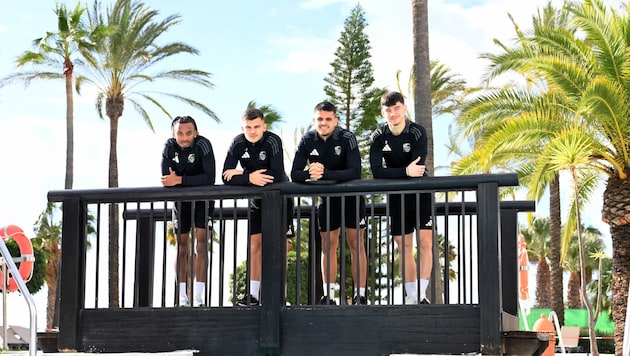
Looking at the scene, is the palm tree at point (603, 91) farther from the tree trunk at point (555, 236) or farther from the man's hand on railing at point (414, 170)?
the man's hand on railing at point (414, 170)

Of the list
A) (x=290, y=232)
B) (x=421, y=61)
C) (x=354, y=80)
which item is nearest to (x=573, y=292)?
(x=354, y=80)

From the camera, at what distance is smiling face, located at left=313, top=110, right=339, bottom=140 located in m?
7.10

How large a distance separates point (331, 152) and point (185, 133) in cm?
124

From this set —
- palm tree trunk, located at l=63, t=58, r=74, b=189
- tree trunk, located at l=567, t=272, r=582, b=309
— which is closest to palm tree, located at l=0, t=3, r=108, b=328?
palm tree trunk, located at l=63, t=58, r=74, b=189

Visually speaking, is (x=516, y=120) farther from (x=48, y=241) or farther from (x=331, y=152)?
(x=48, y=241)

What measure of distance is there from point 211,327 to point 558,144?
540 inches

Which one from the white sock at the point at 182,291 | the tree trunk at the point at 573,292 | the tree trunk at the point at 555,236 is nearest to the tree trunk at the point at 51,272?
the tree trunk at the point at 555,236

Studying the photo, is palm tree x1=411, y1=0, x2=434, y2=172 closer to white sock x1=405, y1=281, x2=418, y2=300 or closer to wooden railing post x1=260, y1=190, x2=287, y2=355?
white sock x1=405, y1=281, x2=418, y2=300

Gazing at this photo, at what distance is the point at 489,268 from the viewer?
6.38 m

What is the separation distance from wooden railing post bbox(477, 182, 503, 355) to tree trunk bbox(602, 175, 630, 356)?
1568cm

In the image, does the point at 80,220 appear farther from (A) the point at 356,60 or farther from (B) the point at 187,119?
(A) the point at 356,60

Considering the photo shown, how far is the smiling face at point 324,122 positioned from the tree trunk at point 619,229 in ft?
50.9

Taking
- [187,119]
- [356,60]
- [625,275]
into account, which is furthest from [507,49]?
[356,60]

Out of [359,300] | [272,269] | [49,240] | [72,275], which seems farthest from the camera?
[49,240]
